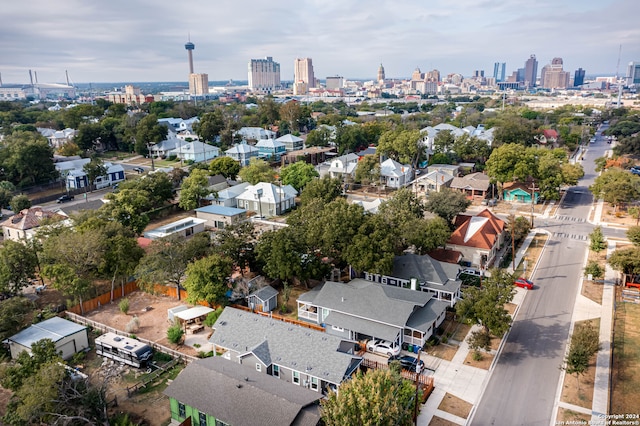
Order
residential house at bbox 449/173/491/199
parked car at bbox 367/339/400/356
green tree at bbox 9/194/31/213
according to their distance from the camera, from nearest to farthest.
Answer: parked car at bbox 367/339/400/356
green tree at bbox 9/194/31/213
residential house at bbox 449/173/491/199

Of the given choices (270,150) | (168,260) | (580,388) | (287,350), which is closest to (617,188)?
(580,388)

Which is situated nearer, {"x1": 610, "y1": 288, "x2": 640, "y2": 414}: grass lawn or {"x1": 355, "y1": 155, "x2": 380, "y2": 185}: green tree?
{"x1": 610, "y1": 288, "x2": 640, "y2": 414}: grass lawn

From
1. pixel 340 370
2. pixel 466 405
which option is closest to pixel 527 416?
pixel 466 405

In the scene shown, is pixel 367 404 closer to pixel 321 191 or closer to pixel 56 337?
pixel 56 337

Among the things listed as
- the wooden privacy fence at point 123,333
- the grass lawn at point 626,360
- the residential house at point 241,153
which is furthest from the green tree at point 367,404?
the residential house at point 241,153

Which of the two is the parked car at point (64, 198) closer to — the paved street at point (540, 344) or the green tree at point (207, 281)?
the green tree at point (207, 281)

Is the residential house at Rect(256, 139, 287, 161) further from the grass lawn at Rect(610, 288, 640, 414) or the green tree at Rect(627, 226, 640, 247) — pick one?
the grass lawn at Rect(610, 288, 640, 414)

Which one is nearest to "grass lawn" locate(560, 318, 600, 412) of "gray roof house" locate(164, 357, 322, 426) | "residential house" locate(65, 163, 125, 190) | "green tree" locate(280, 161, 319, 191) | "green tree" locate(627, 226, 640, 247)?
"gray roof house" locate(164, 357, 322, 426)
